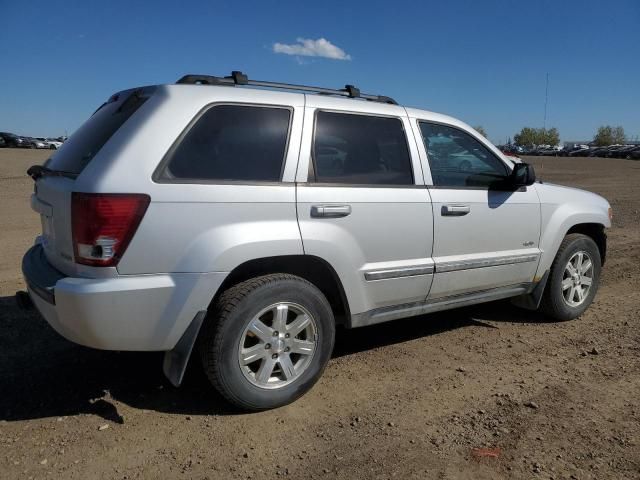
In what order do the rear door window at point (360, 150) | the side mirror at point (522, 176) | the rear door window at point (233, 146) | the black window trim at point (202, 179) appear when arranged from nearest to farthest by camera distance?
the black window trim at point (202, 179) → the rear door window at point (233, 146) → the rear door window at point (360, 150) → the side mirror at point (522, 176)

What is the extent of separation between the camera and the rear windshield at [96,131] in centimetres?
298

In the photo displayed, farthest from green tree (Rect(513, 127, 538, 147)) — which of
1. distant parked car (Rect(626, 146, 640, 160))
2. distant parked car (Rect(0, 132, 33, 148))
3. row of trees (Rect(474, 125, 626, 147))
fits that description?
distant parked car (Rect(0, 132, 33, 148))

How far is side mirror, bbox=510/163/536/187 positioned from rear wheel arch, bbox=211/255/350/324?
1.76 metres

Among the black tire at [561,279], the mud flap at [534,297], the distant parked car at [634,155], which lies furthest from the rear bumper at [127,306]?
the distant parked car at [634,155]

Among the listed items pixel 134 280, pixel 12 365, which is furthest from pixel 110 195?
pixel 12 365

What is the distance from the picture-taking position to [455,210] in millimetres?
3857

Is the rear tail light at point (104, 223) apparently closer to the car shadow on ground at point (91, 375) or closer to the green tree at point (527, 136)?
the car shadow on ground at point (91, 375)

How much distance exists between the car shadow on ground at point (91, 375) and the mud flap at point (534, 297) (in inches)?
14.4

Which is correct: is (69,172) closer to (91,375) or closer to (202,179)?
(202,179)

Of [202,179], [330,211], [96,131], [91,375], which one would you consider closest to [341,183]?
[330,211]

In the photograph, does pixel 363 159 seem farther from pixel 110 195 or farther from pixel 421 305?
pixel 110 195

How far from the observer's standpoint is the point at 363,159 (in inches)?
141

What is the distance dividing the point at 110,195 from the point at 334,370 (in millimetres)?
2029

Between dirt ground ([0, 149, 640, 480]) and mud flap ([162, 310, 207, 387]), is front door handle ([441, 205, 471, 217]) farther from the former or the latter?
mud flap ([162, 310, 207, 387])
